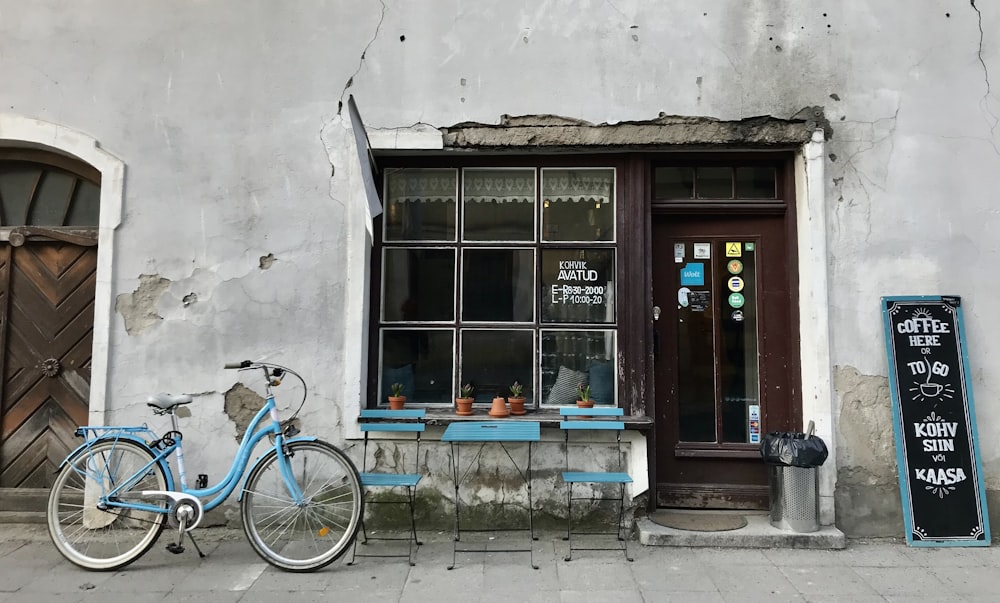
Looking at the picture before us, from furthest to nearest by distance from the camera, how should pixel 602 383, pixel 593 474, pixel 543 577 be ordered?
pixel 602 383 → pixel 593 474 → pixel 543 577

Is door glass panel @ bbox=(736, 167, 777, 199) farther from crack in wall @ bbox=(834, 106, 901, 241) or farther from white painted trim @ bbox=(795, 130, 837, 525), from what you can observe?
crack in wall @ bbox=(834, 106, 901, 241)

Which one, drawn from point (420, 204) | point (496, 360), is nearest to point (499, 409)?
point (496, 360)

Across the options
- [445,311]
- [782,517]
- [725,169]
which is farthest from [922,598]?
[445,311]

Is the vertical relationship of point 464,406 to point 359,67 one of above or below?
below

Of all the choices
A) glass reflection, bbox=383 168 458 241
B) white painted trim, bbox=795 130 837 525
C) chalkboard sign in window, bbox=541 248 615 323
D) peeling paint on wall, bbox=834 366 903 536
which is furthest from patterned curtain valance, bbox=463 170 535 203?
peeling paint on wall, bbox=834 366 903 536

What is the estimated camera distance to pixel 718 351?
5.07 meters

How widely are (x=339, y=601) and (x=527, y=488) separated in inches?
61.5

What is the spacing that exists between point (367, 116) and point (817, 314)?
143 inches

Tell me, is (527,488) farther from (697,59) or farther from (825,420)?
(697,59)

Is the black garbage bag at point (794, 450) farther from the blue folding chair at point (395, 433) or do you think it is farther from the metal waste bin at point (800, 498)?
the blue folding chair at point (395, 433)

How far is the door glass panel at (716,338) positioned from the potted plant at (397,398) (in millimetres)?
2179

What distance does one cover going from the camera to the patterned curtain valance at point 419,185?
5.13 meters

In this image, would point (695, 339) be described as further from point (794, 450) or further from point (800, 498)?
point (800, 498)

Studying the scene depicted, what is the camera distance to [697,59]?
479cm
